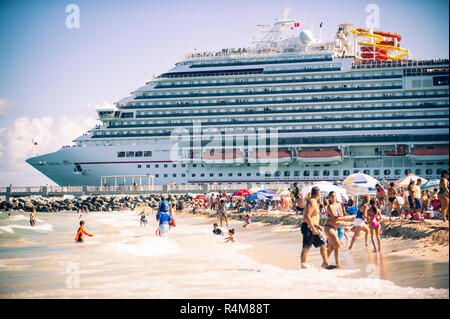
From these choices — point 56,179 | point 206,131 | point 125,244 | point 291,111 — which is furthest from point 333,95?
point 125,244

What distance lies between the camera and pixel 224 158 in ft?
202

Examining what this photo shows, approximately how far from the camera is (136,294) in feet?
33.4

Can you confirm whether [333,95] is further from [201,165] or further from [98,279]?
[98,279]

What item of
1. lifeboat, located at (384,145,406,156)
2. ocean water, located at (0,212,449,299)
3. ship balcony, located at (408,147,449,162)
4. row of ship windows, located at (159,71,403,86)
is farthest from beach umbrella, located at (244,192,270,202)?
row of ship windows, located at (159,71,403,86)

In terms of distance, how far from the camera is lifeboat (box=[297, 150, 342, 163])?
60.5 m

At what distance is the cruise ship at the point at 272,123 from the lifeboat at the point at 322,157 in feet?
0.37

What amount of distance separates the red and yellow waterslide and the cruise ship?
5.63 meters

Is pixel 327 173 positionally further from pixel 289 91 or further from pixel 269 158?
pixel 289 91

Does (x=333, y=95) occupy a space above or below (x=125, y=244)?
above

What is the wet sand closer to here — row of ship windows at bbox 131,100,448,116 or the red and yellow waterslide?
row of ship windows at bbox 131,100,448,116

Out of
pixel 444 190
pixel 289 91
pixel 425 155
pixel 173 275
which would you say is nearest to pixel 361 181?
pixel 444 190

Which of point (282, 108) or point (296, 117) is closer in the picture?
point (296, 117)

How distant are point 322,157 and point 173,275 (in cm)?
5000

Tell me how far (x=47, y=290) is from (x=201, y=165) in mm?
52646
